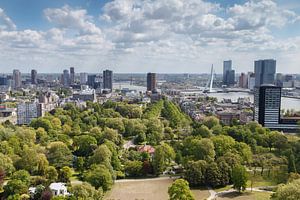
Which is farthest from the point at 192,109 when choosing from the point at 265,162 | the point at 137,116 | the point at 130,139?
the point at 265,162

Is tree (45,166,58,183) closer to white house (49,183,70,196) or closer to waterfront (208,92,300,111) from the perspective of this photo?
white house (49,183,70,196)

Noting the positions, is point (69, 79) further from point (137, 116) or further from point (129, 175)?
point (129, 175)

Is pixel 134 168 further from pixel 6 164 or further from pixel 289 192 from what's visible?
pixel 289 192

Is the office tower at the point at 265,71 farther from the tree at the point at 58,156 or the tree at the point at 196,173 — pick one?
the tree at the point at 58,156

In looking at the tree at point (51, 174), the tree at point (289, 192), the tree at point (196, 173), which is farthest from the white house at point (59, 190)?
the tree at point (289, 192)

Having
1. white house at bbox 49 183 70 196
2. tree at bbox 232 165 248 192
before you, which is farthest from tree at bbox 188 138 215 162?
white house at bbox 49 183 70 196
